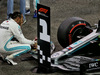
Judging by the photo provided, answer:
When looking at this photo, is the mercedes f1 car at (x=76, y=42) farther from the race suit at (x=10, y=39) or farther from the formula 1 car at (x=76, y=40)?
the race suit at (x=10, y=39)

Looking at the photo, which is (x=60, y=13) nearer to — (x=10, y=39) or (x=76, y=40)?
(x=76, y=40)

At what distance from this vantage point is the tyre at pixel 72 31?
781 centimetres

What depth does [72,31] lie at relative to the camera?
7.81 metres

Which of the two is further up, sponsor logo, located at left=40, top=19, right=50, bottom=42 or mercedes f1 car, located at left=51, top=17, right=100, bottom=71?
sponsor logo, located at left=40, top=19, right=50, bottom=42

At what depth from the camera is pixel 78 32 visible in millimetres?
7836

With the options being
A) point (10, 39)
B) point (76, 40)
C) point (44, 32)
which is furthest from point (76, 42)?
point (10, 39)

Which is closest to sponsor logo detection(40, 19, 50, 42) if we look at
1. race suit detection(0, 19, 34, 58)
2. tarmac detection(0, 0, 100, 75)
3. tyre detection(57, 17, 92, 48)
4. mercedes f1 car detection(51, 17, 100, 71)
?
mercedes f1 car detection(51, 17, 100, 71)

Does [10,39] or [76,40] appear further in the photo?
[76,40]

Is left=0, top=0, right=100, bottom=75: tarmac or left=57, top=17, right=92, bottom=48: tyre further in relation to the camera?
left=0, top=0, right=100, bottom=75: tarmac

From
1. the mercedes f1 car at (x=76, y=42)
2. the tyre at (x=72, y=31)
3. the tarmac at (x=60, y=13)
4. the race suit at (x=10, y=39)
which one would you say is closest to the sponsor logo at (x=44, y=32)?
the mercedes f1 car at (x=76, y=42)

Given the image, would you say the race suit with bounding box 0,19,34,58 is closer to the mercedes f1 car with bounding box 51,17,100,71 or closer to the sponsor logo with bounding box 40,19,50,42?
Answer: the mercedes f1 car with bounding box 51,17,100,71

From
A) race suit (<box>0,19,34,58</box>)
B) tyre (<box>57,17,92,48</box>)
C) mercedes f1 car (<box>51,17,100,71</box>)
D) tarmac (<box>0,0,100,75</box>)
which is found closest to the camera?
mercedes f1 car (<box>51,17,100,71</box>)

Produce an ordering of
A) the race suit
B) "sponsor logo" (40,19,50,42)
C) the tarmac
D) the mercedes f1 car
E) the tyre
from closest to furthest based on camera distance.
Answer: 1. "sponsor logo" (40,19,50,42)
2. the mercedes f1 car
3. the race suit
4. the tyre
5. the tarmac

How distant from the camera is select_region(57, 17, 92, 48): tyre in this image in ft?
25.6
